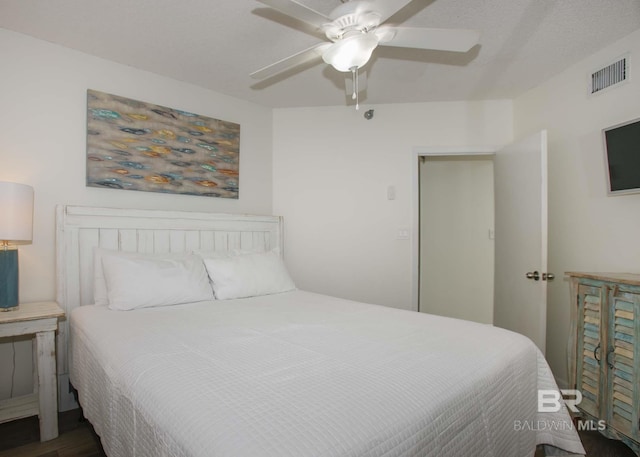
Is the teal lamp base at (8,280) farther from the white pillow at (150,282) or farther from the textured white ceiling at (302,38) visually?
the textured white ceiling at (302,38)

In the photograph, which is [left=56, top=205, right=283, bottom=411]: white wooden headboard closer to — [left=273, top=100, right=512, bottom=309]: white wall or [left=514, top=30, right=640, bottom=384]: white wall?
[left=273, top=100, right=512, bottom=309]: white wall

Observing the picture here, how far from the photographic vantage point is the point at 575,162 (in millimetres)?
2498

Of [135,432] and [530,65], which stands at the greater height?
[530,65]

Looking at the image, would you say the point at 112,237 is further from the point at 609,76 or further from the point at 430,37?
the point at 609,76

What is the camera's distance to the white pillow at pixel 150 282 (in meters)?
1.99

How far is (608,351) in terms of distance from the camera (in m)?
1.84

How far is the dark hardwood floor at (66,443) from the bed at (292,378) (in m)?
0.32

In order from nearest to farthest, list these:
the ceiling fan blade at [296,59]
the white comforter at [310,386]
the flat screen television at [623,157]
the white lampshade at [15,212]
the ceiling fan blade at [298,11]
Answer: the white comforter at [310,386], the ceiling fan blade at [298,11], the ceiling fan blade at [296,59], the white lampshade at [15,212], the flat screen television at [623,157]

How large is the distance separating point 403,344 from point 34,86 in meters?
2.67

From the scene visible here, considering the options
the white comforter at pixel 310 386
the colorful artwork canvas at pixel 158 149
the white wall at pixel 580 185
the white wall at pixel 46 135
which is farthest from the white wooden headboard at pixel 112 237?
the white wall at pixel 580 185

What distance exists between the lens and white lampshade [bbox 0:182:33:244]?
179 cm

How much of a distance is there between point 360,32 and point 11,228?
2.04m

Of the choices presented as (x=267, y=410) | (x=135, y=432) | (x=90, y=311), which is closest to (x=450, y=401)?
(x=267, y=410)

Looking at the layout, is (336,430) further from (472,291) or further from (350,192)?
(472,291)
